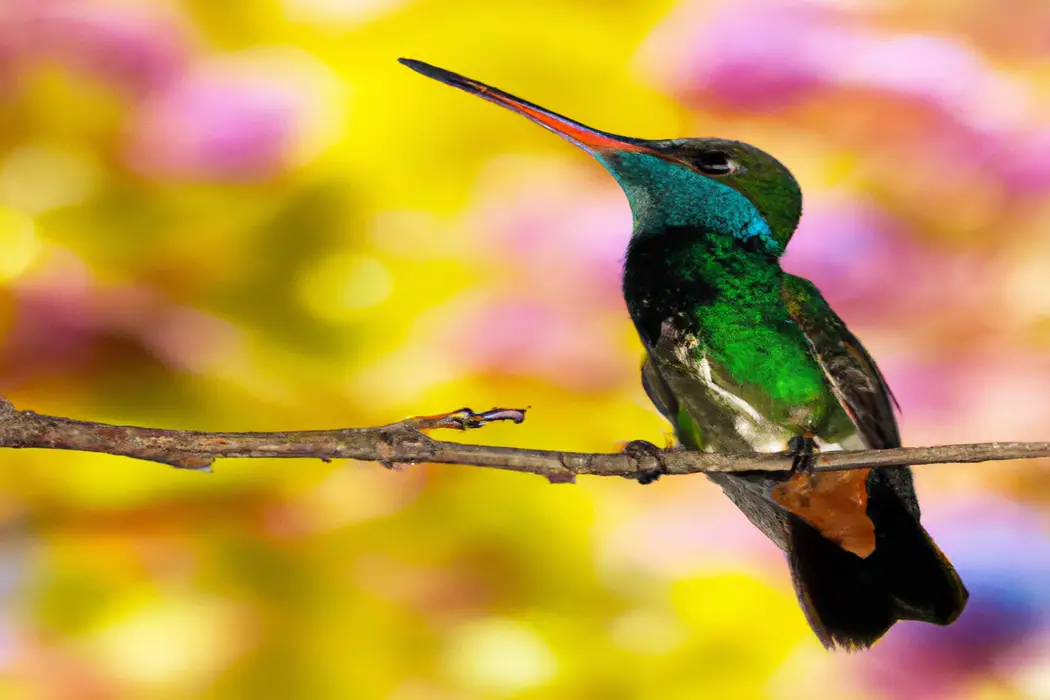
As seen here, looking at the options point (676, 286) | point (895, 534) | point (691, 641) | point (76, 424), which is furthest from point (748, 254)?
point (691, 641)

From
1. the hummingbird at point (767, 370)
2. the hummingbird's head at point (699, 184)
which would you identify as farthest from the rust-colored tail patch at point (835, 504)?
the hummingbird's head at point (699, 184)

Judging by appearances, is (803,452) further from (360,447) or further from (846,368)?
(360,447)

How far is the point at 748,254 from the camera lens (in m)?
0.57

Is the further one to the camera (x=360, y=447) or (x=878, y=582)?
(x=878, y=582)

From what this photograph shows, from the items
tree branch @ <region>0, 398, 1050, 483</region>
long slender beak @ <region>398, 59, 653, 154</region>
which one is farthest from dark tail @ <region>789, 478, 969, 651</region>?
long slender beak @ <region>398, 59, 653, 154</region>

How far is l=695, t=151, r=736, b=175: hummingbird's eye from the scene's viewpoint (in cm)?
59

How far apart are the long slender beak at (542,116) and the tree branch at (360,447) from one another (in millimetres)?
188

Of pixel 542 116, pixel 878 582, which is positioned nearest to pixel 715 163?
pixel 542 116

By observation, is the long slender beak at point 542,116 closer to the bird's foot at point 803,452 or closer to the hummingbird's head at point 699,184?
the hummingbird's head at point 699,184

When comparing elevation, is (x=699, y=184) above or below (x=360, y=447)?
above

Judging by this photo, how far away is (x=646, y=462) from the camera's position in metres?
0.49

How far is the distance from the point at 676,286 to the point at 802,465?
123 mm

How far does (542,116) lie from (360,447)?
9.0 inches

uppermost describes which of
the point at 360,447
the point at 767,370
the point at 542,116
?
the point at 542,116
